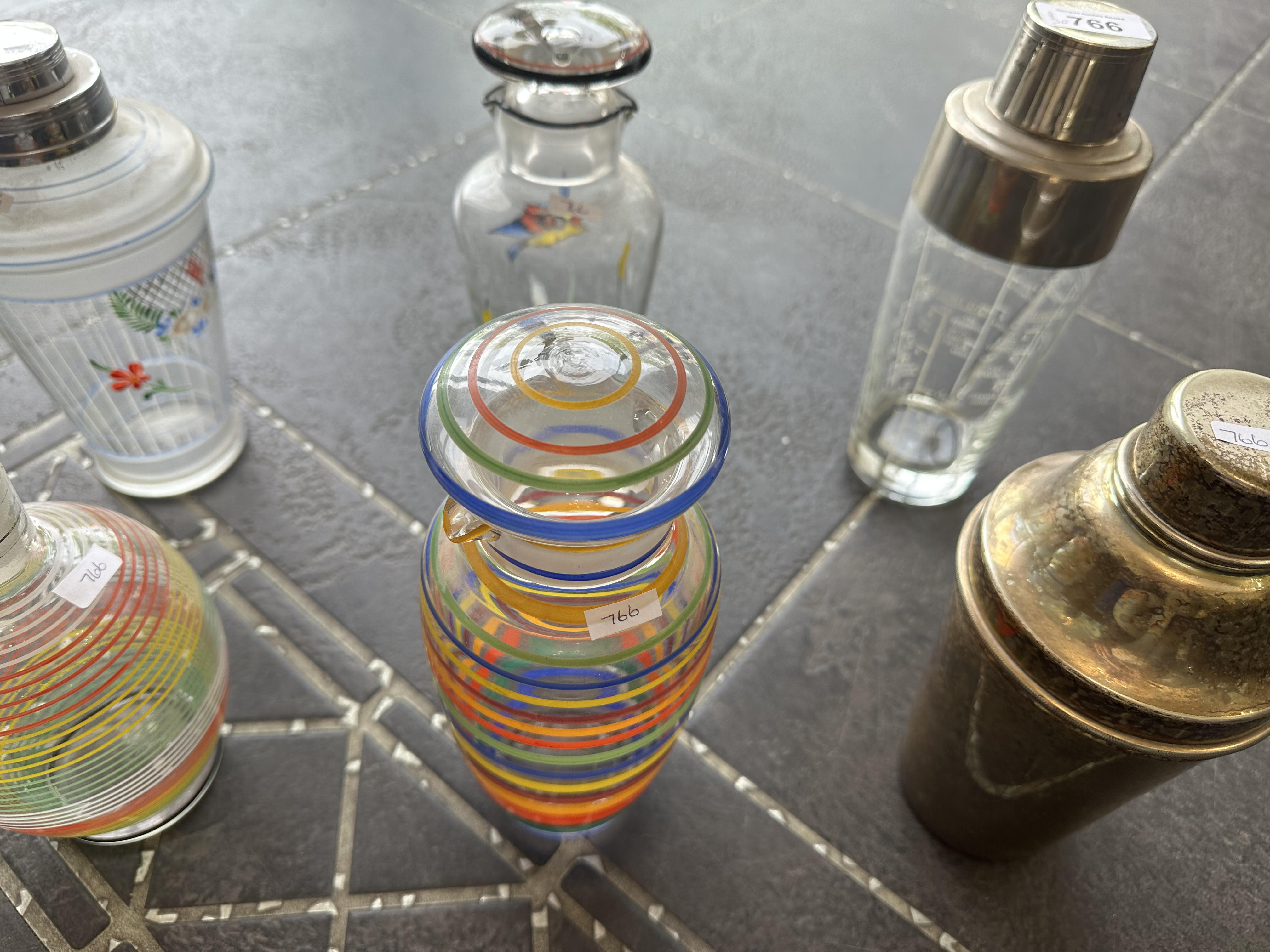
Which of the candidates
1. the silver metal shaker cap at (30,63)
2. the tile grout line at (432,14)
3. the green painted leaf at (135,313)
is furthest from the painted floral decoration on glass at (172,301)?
the tile grout line at (432,14)

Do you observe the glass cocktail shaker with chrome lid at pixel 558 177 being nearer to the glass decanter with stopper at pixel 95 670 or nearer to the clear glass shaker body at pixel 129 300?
the clear glass shaker body at pixel 129 300

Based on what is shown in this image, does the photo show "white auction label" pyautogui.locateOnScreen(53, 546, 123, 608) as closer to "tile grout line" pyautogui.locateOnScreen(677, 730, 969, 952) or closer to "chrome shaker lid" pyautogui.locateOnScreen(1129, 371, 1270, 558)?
"tile grout line" pyautogui.locateOnScreen(677, 730, 969, 952)

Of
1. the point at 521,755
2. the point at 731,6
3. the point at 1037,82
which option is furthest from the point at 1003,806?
the point at 731,6

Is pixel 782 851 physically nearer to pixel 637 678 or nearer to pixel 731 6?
pixel 637 678

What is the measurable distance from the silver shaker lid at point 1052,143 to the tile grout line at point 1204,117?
50 cm

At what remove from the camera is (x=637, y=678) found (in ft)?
1.17

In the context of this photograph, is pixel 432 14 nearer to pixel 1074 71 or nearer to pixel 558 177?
pixel 558 177

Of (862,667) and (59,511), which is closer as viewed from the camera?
(59,511)

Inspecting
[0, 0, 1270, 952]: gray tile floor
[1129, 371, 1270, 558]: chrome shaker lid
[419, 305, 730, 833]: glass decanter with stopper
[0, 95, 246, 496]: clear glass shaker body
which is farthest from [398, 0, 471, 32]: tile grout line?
[1129, 371, 1270, 558]: chrome shaker lid

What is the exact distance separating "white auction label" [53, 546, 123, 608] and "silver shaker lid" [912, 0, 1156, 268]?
44 centimetres

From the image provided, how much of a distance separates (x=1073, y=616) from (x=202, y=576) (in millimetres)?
489

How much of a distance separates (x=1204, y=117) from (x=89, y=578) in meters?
1.19

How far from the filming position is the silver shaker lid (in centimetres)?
41

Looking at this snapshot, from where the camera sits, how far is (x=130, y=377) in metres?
0.56
